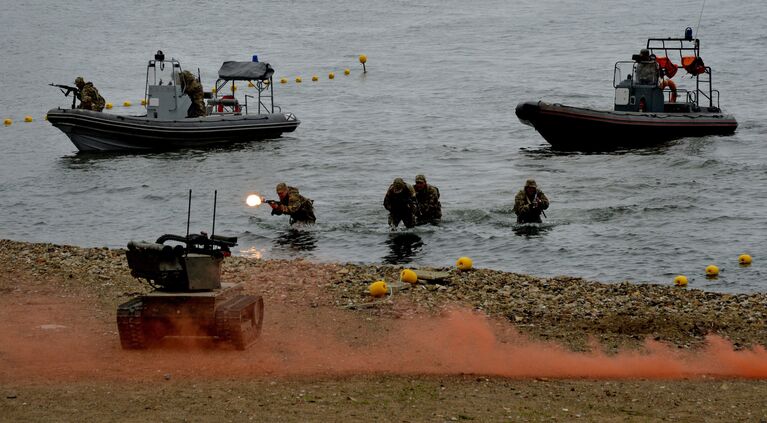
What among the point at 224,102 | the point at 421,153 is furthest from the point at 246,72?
the point at 421,153

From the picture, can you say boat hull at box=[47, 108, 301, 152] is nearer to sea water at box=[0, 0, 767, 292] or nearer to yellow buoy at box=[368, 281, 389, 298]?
sea water at box=[0, 0, 767, 292]

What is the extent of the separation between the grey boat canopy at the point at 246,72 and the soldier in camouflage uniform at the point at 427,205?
37.0 ft

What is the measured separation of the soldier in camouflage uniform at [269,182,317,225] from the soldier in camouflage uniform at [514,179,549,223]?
3.89 metres

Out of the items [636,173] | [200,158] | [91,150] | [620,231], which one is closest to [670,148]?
[636,173]

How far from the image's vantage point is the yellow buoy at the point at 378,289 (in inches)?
576

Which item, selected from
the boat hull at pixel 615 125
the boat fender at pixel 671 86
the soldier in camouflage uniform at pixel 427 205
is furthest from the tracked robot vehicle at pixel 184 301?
the boat fender at pixel 671 86

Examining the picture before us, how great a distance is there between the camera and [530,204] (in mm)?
20859

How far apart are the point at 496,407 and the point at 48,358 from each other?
15.8ft

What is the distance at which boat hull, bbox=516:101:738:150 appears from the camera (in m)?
29.1

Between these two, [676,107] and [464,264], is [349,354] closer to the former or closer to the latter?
[464,264]

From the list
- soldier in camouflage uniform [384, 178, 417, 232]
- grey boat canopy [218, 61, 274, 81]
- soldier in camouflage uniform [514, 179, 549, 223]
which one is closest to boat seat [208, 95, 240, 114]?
grey boat canopy [218, 61, 274, 81]

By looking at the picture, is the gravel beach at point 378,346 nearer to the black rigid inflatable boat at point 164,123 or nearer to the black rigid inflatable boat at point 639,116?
the black rigid inflatable boat at point 639,116

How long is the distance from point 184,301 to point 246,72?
20636 millimetres

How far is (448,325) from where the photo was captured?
1341 centimetres
